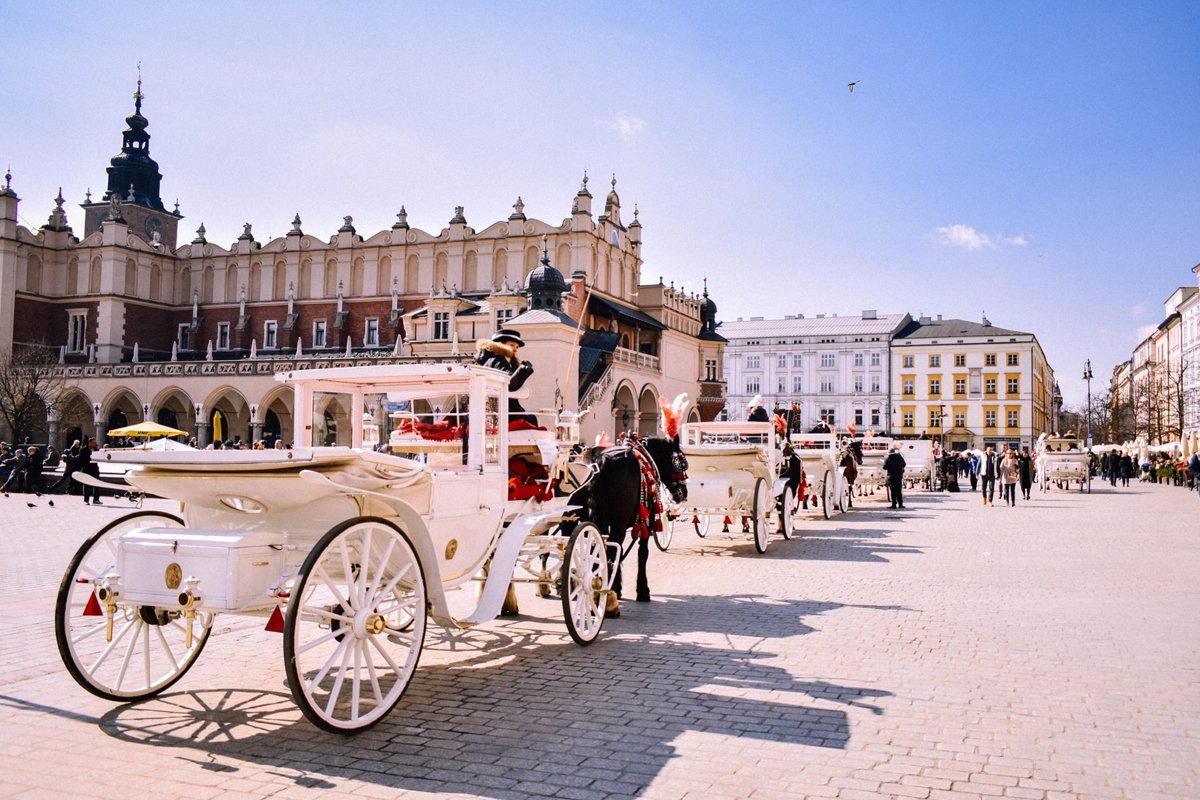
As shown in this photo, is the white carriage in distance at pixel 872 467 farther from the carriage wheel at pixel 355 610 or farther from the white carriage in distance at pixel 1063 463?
the carriage wheel at pixel 355 610

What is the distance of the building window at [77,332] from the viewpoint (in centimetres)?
5662

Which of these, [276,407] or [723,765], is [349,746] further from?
[276,407]

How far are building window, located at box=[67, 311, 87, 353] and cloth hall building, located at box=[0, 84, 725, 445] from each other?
0.12 m

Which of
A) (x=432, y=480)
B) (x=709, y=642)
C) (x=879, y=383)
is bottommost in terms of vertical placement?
(x=709, y=642)

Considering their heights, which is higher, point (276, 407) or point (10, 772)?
point (276, 407)

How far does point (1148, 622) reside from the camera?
8.08m

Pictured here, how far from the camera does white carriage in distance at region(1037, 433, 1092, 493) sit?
110ft

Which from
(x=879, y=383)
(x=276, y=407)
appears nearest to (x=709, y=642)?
(x=276, y=407)

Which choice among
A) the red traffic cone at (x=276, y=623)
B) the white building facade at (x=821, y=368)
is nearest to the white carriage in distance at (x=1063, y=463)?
the red traffic cone at (x=276, y=623)

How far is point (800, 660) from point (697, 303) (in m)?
57.4

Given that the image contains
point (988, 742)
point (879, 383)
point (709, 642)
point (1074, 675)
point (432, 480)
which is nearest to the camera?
point (988, 742)

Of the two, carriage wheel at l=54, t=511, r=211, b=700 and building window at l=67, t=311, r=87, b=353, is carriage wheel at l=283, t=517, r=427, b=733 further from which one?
building window at l=67, t=311, r=87, b=353

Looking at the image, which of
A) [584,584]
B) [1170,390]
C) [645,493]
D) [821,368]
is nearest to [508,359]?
[584,584]

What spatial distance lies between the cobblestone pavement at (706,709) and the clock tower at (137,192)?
2820 inches
